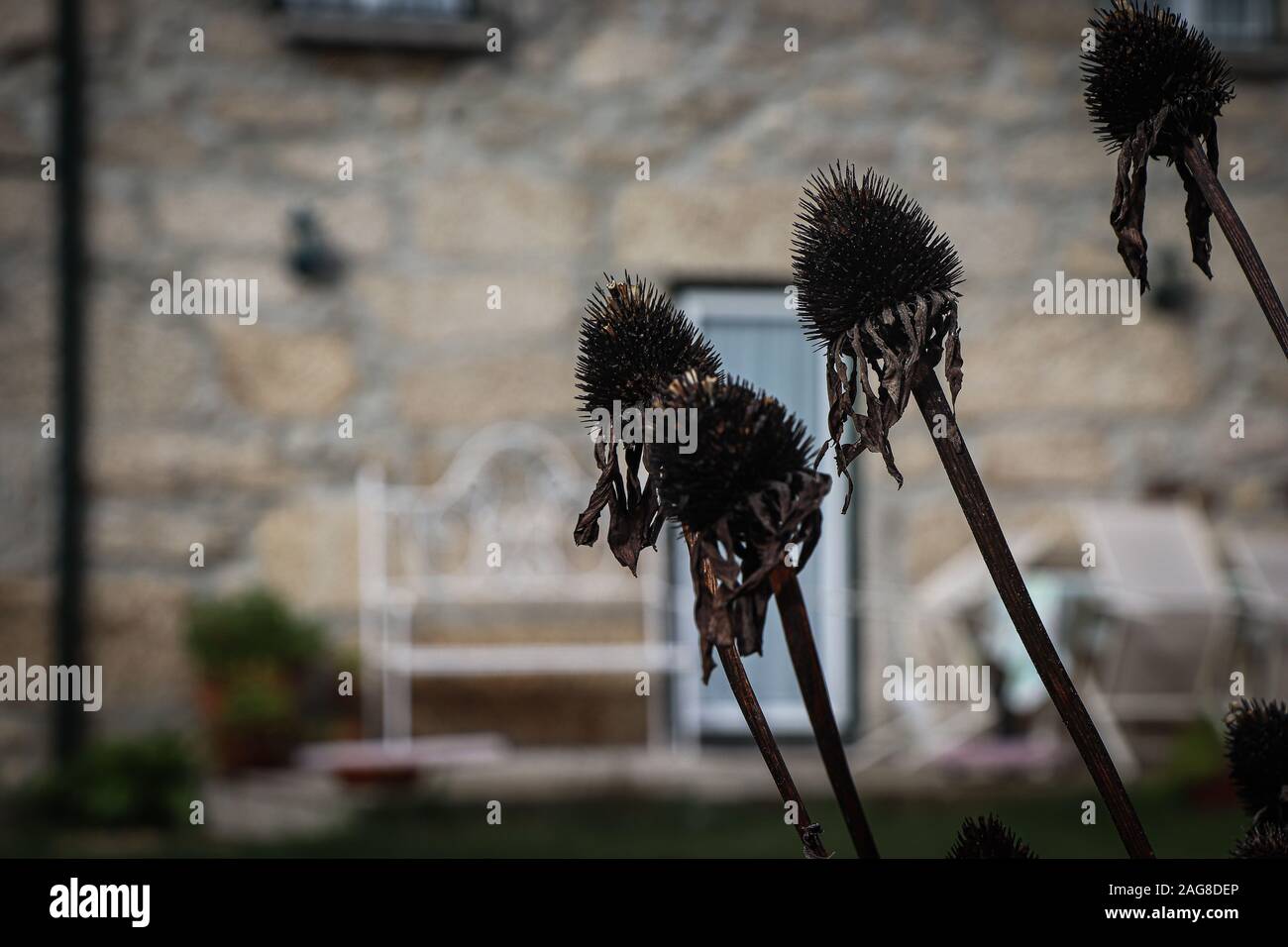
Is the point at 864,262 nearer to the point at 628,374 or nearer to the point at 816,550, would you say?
the point at 628,374

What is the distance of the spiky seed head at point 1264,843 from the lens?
88cm

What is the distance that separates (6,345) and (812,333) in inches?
221

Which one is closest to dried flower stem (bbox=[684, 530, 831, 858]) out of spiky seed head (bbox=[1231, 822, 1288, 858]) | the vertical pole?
spiky seed head (bbox=[1231, 822, 1288, 858])

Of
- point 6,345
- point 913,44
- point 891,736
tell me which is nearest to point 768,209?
point 913,44

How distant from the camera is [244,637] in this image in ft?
18.6

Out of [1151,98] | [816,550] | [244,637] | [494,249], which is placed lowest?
[244,637]

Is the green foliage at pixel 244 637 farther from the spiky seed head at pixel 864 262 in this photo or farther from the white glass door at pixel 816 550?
the spiky seed head at pixel 864 262

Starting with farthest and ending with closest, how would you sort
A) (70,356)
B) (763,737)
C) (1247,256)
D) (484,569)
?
(484,569) < (70,356) < (1247,256) < (763,737)

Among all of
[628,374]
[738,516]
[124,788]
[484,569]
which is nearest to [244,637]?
[124,788]

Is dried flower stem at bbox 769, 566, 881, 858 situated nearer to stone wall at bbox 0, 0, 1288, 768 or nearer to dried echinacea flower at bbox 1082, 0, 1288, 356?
dried echinacea flower at bbox 1082, 0, 1288, 356

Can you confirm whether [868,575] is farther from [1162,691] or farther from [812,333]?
[812,333]

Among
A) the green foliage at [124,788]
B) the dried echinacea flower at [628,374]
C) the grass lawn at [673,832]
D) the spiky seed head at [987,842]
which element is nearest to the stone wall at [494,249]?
the green foliage at [124,788]

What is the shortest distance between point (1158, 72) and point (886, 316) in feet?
0.89

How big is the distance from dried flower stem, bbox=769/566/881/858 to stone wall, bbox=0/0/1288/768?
208 inches
